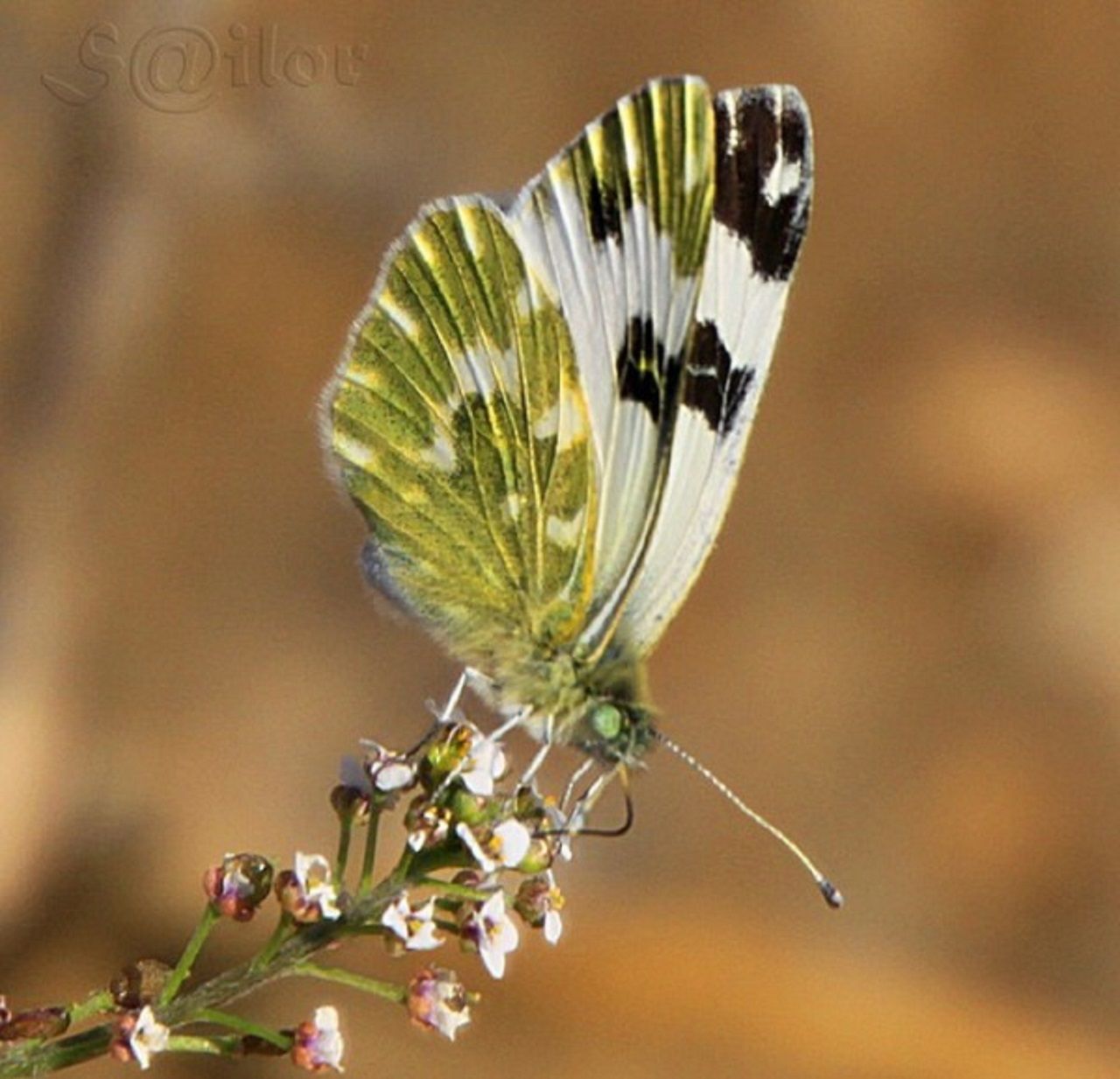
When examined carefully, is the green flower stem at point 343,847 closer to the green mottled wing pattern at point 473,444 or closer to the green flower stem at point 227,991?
the green flower stem at point 227,991

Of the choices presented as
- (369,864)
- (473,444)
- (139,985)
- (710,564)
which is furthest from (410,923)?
(710,564)

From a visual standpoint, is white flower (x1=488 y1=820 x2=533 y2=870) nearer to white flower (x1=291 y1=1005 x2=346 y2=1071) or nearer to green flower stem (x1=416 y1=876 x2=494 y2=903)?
green flower stem (x1=416 y1=876 x2=494 y2=903)

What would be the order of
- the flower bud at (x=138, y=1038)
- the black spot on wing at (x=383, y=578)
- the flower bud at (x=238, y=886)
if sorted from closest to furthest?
the flower bud at (x=138, y=1038)
the flower bud at (x=238, y=886)
the black spot on wing at (x=383, y=578)

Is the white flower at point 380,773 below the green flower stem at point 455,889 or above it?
above

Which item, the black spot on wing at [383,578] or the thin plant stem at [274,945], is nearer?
the thin plant stem at [274,945]

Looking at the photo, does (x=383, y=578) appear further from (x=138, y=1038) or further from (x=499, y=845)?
(x=138, y=1038)

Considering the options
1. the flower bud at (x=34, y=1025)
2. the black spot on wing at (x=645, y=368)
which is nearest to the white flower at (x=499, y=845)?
the flower bud at (x=34, y=1025)

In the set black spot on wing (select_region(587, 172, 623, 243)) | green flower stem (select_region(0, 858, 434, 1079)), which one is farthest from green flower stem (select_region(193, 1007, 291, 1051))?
black spot on wing (select_region(587, 172, 623, 243))

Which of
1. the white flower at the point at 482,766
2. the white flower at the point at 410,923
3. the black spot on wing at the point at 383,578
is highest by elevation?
the black spot on wing at the point at 383,578

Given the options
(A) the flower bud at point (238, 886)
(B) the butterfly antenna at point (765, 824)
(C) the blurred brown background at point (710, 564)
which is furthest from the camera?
(C) the blurred brown background at point (710, 564)

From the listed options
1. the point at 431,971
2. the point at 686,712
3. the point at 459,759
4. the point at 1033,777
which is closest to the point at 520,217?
the point at 459,759
